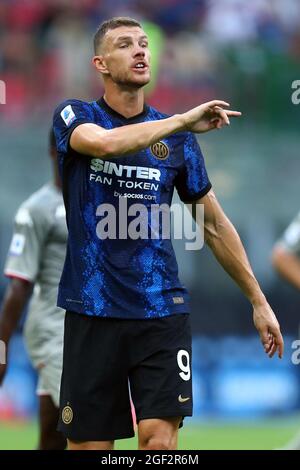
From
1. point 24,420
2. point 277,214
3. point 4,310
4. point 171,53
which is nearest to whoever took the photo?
point 4,310

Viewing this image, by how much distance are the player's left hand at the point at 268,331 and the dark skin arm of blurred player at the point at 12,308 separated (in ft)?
6.27

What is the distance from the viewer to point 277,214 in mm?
14773

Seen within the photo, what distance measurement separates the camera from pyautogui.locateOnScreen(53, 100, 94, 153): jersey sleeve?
19.4 feet

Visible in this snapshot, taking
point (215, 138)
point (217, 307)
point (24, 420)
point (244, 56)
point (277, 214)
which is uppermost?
point (244, 56)

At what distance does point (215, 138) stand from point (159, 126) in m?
9.51

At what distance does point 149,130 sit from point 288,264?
3.33 m

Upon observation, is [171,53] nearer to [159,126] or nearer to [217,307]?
[217,307]

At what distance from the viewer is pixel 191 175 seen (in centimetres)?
623

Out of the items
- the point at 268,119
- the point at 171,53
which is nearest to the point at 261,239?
the point at 268,119

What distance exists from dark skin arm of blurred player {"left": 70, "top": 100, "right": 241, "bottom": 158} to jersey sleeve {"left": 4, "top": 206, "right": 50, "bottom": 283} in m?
2.02

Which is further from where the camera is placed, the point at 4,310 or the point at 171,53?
the point at 171,53

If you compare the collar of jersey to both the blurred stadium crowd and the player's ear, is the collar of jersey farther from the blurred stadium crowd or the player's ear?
the blurred stadium crowd

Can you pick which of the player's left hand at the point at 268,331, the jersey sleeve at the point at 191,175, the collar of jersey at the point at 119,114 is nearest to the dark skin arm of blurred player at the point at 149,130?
the collar of jersey at the point at 119,114

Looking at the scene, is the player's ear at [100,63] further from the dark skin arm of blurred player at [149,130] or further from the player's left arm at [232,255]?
the player's left arm at [232,255]
